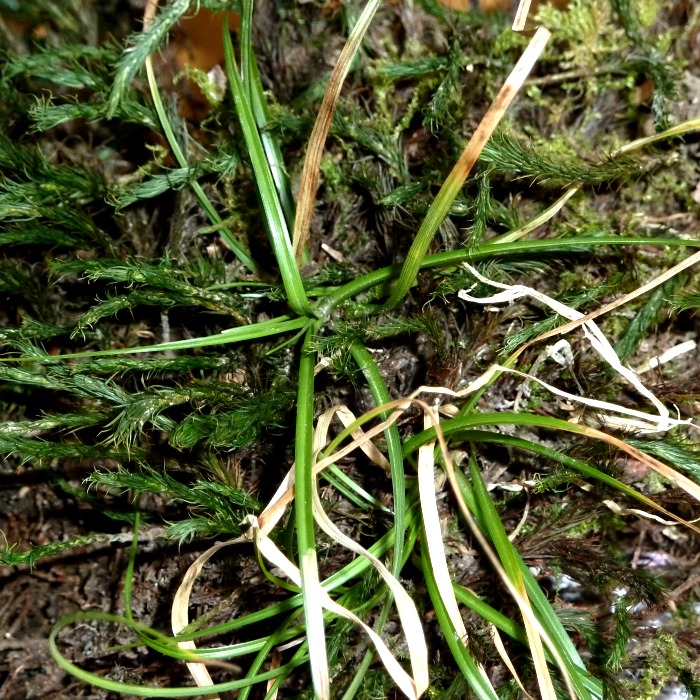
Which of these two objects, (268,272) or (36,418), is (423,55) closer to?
(268,272)

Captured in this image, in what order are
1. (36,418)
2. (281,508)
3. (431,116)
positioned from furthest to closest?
(36,418)
(431,116)
(281,508)

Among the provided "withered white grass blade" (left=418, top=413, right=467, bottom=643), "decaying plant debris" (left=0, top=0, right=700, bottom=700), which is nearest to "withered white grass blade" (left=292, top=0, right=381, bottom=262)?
"decaying plant debris" (left=0, top=0, right=700, bottom=700)

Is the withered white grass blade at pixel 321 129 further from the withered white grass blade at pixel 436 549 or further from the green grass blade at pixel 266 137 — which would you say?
the withered white grass blade at pixel 436 549

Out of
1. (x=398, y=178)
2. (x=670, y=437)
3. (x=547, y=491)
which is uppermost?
(x=398, y=178)

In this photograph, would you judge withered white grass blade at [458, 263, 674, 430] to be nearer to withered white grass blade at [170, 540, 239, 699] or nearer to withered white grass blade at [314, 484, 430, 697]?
withered white grass blade at [314, 484, 430, 697]

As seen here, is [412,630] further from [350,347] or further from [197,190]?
[197,190]

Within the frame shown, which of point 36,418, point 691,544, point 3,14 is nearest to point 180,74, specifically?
point 3,14

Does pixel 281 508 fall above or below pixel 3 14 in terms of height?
below

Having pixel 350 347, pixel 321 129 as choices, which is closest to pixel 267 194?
pixel 321 129
